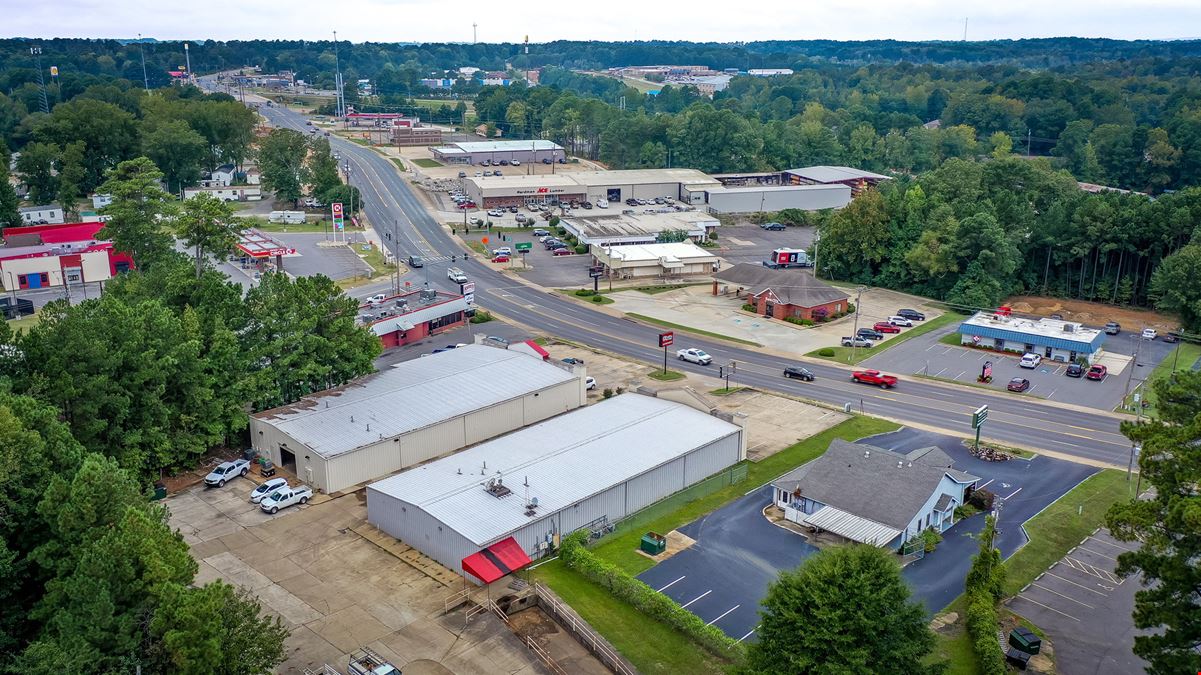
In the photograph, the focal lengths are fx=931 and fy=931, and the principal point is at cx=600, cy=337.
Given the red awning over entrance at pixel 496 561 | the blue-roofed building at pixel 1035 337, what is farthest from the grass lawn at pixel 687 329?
the red awning over entrance at pixel 496 561

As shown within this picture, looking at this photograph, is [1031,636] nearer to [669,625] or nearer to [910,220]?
[669,625]

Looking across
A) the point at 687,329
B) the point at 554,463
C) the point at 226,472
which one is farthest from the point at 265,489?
the point at 687,329

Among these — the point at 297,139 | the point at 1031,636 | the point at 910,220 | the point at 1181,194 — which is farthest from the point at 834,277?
the point at 297,139

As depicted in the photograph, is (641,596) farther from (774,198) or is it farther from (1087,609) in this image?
(774,198)

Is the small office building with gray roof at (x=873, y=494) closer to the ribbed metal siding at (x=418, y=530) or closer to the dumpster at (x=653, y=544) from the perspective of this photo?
the dumpster at (x=653, y=544)

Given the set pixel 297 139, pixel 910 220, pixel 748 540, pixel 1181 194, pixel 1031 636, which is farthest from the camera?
pixel 297 139

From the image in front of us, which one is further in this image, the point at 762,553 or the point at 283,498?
the point at 283,498
